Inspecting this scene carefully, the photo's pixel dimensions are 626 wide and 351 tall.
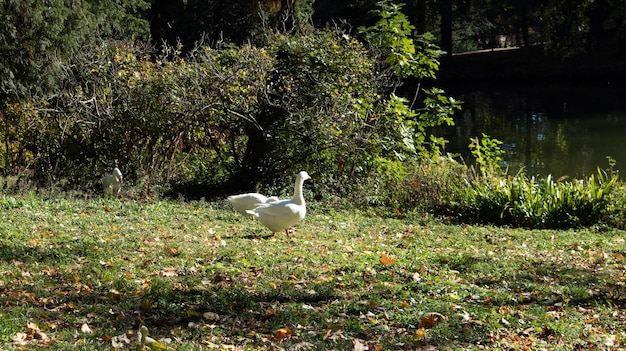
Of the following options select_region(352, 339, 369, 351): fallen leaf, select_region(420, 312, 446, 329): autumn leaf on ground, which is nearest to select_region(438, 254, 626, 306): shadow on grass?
select_region(420, 312, 446, 329): autumn leaf on ground

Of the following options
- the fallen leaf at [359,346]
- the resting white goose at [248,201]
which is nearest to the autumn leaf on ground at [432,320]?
the fallen leaf at [359,346]

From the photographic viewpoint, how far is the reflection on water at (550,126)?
2048cm

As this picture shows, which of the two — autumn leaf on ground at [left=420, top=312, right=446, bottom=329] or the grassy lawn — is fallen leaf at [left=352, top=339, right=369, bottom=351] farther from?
autumn leaf on ground at [left=420, top=312, right=446, bottom=329]

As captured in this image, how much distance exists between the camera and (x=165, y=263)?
23.4 feet

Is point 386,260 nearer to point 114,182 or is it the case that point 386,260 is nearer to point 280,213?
point 280,213

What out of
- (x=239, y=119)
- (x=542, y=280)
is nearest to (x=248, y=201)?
(x=239, y=119)

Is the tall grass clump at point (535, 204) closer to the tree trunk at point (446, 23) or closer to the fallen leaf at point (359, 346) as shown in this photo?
the fallen leaf at point (359, 346)

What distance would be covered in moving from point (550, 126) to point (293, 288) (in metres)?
22.9

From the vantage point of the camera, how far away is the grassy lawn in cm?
530

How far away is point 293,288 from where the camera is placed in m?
6.51

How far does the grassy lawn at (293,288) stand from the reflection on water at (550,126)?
35.2ft

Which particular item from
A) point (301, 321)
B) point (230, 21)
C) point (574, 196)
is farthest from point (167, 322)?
point (230, 21)

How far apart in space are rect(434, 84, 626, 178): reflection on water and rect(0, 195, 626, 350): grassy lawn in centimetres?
1074

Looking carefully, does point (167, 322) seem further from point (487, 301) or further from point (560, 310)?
point (560, 310)
